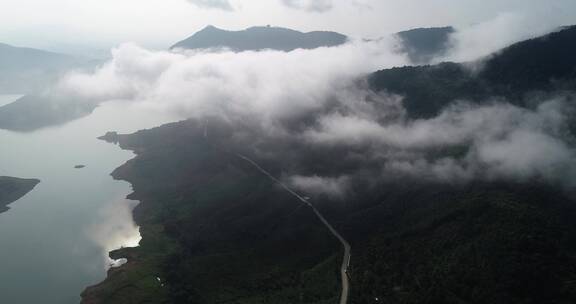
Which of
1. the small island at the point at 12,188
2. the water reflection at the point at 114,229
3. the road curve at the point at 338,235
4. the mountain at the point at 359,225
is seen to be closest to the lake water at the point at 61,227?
the water reflection at the point at 114,229

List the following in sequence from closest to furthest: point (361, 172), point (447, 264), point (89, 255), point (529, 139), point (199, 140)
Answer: point (447, 264), point (89, 255), point (529, 139), point (361, 172), point (199, 140)

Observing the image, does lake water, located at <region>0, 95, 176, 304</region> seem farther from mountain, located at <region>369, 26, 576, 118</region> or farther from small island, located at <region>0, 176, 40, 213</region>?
mountain, located at <region>369, 26, 576, 118</region>

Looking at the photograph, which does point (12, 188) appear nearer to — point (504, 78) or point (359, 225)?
point (359, 225)

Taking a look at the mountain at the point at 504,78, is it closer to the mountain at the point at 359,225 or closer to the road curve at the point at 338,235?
the mountain at the point at 359,225

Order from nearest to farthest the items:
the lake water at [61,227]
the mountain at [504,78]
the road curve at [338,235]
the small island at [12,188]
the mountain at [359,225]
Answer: the mountain at [359,225], the road curve at [338,235], the lake water at [61,227], the small island at [12,188], the mountain at [504,78]

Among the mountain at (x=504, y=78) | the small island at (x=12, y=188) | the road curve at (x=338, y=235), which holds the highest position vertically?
the mountain at (x=504, y=78)

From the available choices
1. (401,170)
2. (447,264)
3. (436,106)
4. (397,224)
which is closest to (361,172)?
(401,170)

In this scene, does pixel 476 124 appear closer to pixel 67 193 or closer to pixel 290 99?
pixel 290 99
